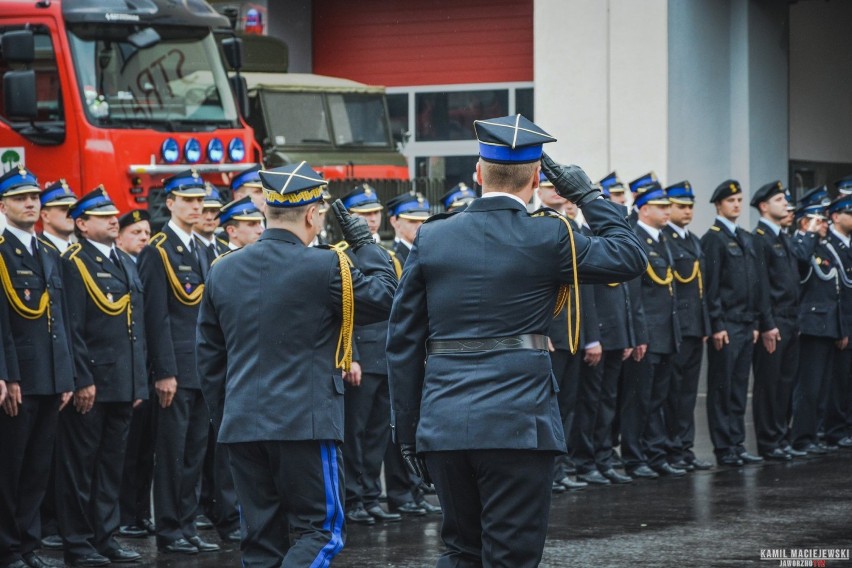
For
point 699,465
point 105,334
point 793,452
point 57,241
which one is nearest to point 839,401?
point 793,452

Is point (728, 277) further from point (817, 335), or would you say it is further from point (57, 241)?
point (57, 241)

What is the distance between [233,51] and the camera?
15.3 metres

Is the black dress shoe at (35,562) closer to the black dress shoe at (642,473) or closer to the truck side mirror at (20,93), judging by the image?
the black dress shoe at (642,473)

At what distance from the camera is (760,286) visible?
1252 centimetres

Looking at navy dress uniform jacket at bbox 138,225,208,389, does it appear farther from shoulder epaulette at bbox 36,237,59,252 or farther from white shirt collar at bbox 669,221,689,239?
white shirt collar at bbox 669,221,689,239

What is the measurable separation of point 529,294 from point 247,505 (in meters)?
1.48

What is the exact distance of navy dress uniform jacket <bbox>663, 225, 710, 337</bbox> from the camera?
1184 cm

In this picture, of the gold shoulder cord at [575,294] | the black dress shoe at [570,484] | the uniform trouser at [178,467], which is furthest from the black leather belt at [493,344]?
the black dress shoe at [570,484]

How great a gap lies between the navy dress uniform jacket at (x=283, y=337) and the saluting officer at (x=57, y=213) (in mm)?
2932

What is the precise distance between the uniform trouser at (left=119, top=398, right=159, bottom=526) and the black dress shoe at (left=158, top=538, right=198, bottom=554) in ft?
2.10

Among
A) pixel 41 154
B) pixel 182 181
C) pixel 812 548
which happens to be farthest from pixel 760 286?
pixel 41 154

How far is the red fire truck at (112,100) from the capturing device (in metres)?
13.4

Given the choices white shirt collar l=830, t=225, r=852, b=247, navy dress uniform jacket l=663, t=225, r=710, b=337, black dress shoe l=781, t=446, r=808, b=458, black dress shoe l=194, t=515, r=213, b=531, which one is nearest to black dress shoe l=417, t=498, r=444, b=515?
black dress shoe l=194, t=515, r=213, b=531

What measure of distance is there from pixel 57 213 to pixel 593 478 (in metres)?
4.40
